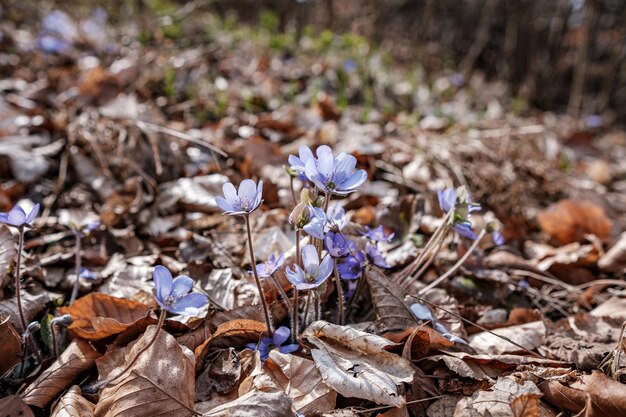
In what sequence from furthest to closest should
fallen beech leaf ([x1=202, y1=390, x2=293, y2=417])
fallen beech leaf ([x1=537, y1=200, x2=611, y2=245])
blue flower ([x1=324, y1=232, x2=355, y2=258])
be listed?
fallen beech leaf ([x1=537, y1=200, x2=611, y2=245]), blue flower ([x1=324, y1=232, x2=355, y2=258]), fallen beech leaf ([x1=202, y1=390, x2=293, y2=417])

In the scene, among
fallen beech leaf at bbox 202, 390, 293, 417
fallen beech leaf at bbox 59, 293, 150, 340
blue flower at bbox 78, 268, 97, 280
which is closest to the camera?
fallen beech leaf at bbox 202, 390, 293, 417

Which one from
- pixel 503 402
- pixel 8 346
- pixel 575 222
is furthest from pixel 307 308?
pixel 575 222

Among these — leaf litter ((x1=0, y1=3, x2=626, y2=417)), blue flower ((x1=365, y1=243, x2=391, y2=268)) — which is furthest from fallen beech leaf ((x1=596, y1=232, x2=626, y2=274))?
blue flower ((x1=365, y1=243, x2=391, y2=268))

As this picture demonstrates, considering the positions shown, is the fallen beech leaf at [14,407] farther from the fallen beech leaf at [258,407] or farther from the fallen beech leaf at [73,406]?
the fallen beech leaf at [258,407]

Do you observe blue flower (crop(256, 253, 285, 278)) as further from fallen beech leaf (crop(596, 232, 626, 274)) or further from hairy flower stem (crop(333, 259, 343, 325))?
fallen beech leaf (crop(596, 232, 626, 274))

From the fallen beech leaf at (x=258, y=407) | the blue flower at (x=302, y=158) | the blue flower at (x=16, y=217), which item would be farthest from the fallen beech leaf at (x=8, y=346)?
the blue flower at (x=302, y=158)

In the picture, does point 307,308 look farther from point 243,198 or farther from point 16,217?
point 16,217

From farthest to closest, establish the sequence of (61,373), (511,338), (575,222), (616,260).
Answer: (575,222) → (616,260) → (511,338) → (61,373)
